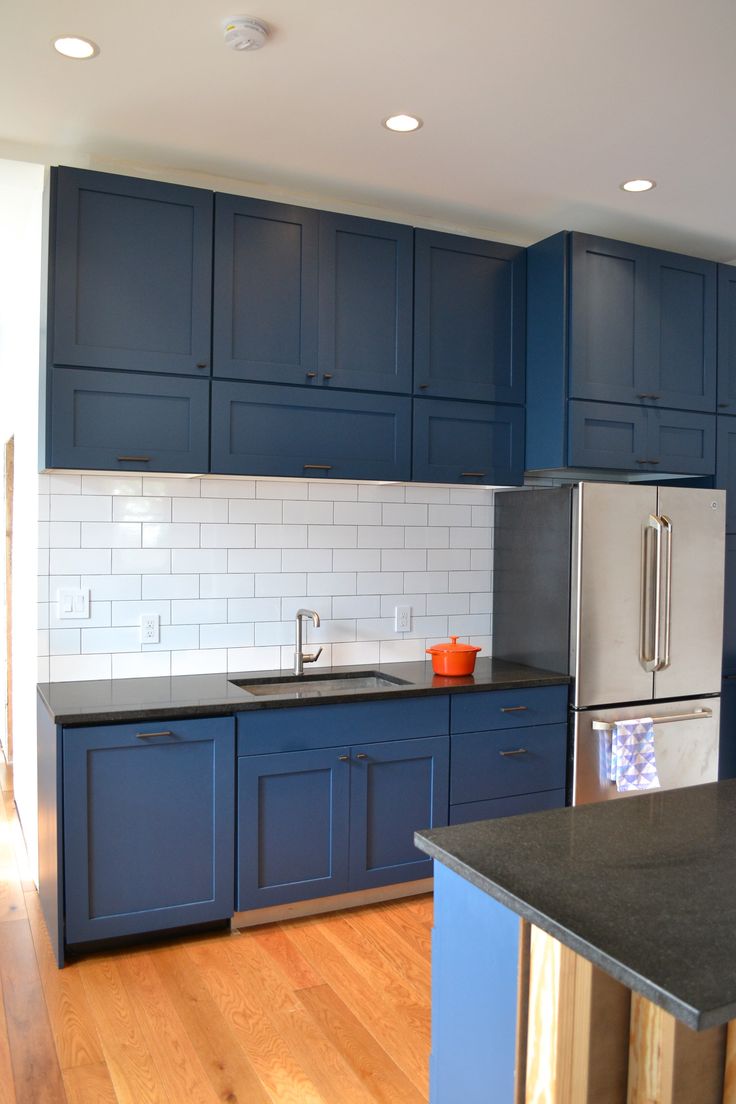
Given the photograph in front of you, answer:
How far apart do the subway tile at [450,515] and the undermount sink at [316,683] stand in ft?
2.55

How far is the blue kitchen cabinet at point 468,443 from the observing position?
12.0ft

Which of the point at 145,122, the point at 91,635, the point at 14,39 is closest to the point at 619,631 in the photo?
the point at 91,635

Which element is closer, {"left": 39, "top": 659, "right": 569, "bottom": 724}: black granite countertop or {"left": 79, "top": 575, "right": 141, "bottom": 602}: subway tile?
{"left": 39, "top": 659, "right": 569, "bottom": 724}: black granite countertop

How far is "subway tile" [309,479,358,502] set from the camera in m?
3.80

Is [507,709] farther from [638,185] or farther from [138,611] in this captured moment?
[638,185]

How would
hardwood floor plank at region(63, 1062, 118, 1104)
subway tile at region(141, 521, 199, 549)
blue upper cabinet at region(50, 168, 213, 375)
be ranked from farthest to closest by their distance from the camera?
subway tile at region(141, 521, 199, 549) → blue upper cabinet at region(50, 168, 213, 375) → hardwood floor plank at region(63, 1062, 118, 1104)

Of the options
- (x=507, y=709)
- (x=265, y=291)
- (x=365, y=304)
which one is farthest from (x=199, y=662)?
(x=365, y=304)

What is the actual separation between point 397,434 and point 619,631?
4.01ft

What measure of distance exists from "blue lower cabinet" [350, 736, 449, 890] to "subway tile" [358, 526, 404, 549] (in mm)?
953

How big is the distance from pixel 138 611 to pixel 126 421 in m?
0.77

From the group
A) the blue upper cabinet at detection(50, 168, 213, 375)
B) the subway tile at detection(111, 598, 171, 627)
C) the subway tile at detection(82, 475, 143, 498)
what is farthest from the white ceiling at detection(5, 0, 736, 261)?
the subway tile at detection(111, 598, 171, 627)

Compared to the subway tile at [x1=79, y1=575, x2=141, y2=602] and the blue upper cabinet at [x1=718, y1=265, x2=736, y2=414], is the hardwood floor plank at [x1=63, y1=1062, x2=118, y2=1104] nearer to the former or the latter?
the subway tile at [x1=79, y1=575, x2=141, y2=602]

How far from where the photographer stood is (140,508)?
137 inches

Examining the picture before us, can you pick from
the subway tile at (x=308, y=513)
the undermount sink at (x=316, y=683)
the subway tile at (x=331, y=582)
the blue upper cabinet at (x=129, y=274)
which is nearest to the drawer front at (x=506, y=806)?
the undermount sink at (x=316, y=683)
